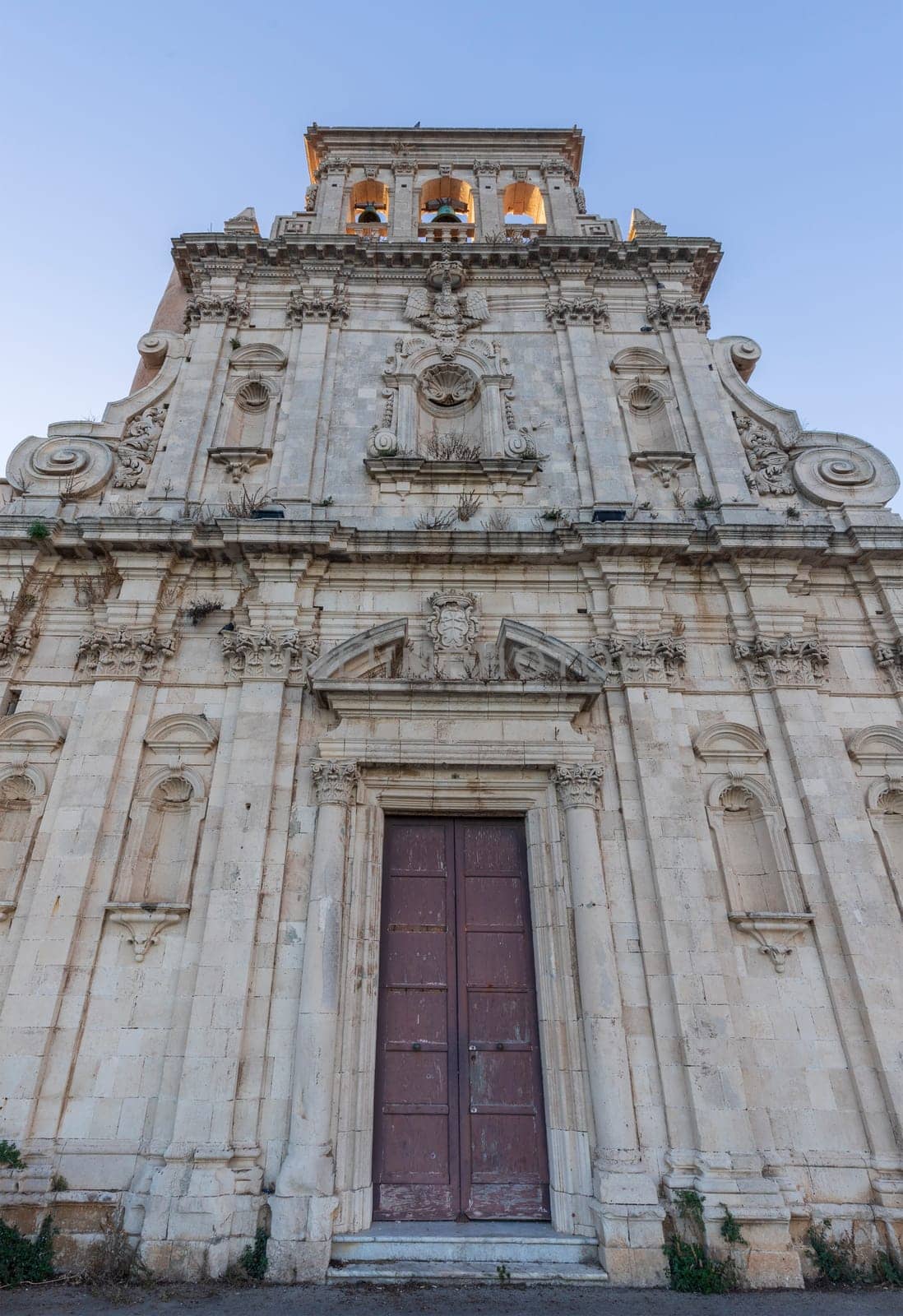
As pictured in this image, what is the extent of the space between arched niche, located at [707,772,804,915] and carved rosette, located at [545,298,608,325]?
27.0 feet

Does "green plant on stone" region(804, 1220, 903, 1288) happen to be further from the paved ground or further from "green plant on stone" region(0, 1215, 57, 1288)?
"green plant on stone" region(0, 1215, 57, 1288)

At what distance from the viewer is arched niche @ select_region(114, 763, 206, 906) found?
27.0 ft

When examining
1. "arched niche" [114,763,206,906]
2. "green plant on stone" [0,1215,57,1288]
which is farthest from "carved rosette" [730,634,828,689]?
"green plant on stone" [0,1215,57,1288]

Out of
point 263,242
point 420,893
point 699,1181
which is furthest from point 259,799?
point 263,242

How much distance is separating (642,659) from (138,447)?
8.11 meters

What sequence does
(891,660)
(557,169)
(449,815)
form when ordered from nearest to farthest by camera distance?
(449,815), (891,660), (557,169)

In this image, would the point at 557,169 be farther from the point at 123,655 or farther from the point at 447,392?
the point at 123,655

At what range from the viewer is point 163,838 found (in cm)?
872

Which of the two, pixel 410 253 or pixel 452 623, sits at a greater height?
pixel 410 253

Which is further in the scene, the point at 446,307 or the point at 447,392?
the point at 446,307

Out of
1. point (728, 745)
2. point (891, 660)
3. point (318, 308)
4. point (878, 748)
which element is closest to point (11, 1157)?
point (728, 745)

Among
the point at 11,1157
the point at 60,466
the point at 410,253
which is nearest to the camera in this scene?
the point at 11,1157

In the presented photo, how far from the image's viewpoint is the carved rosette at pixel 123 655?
362 inches

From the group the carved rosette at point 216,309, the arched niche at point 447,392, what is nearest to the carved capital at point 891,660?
the arched niche at point 447,392
